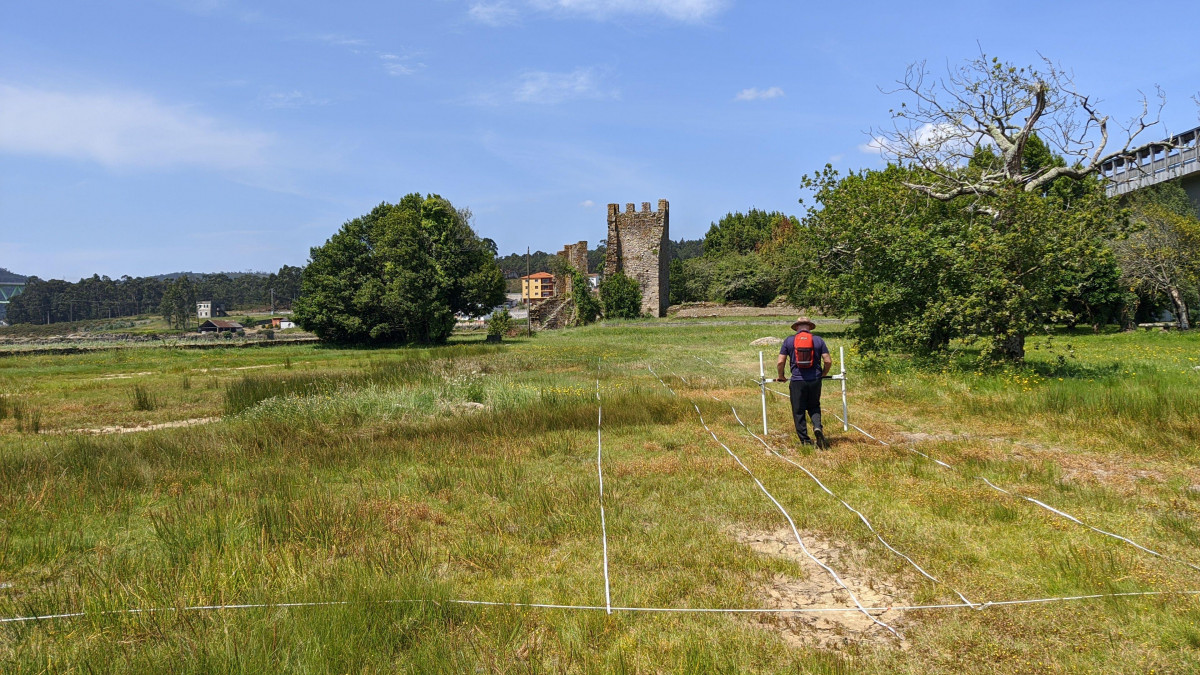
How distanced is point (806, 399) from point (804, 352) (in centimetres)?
61

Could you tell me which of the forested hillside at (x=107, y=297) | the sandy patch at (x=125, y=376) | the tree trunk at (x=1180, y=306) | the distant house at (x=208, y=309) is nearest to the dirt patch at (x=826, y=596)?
the sandy patch at (x=125, y=376)

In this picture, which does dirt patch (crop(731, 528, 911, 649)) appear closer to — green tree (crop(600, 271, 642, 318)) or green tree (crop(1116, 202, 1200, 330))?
green tree (crop(1116, 202, 1200, 330))

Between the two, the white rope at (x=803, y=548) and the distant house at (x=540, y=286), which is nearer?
the white rope at (x=803, y=548)

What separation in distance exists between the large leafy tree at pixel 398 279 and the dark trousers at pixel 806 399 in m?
32.7

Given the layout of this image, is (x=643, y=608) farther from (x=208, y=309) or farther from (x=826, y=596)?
(x=208, y=309)

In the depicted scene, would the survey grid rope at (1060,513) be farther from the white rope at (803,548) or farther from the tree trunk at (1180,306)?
the tree trunk at (1180,306)

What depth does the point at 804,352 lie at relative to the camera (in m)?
8.45

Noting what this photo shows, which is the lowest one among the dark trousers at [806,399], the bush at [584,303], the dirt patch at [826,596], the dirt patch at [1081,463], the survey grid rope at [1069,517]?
the dirt patch at [1081,463]

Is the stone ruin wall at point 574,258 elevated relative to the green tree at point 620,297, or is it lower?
elevated

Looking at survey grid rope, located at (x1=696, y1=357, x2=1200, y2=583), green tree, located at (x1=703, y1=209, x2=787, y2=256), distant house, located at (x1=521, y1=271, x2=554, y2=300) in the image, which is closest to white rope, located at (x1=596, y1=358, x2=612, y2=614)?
survey grid rope, located at (x1=696, y1=357, x2=1200, y2=583)

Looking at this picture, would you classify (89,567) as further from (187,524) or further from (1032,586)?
(1032,586)

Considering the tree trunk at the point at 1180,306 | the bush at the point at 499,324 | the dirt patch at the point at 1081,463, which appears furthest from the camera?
the bush at the point at 499,324

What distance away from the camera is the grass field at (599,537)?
363cm

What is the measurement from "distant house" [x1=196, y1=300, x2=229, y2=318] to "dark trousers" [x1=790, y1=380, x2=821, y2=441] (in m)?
151
